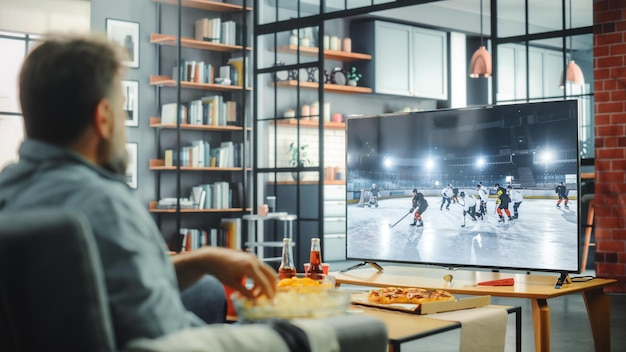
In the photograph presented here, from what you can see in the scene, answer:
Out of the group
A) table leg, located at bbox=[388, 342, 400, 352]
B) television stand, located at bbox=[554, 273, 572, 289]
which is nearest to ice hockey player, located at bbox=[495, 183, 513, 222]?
television stand, located at bbox=[554, 273, 572, 289]

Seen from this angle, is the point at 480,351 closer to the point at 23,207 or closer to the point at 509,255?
the point at 509,255

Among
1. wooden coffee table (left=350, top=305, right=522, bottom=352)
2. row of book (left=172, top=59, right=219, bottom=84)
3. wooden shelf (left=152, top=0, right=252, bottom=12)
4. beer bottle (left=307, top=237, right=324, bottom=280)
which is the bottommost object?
wooden coffee table (left=350, top=305, right=522, bottom=352)

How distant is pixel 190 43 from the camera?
25.4 feet

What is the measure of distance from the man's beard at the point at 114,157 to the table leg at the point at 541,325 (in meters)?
2.18

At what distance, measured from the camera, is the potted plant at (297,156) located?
733cm

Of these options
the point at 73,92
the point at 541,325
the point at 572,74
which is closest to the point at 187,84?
the point at 572,74

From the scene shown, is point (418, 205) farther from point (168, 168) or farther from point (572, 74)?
point (168, 168)

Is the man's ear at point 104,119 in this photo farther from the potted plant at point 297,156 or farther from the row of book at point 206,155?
the row of book at point 206,155

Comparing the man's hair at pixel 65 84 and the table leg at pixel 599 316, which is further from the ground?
the man's hair at pixel 65 84

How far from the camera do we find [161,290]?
1.23 meters

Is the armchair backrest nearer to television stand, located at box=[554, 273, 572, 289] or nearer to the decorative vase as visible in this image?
television stand, located at box=[554, 273, 572, 289]

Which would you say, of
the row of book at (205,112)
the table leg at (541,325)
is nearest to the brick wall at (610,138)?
the table leg at (541,325)

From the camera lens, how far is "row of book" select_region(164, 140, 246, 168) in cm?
765

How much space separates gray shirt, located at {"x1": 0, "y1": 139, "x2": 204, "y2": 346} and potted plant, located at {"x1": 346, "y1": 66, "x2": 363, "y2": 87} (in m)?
8.52
